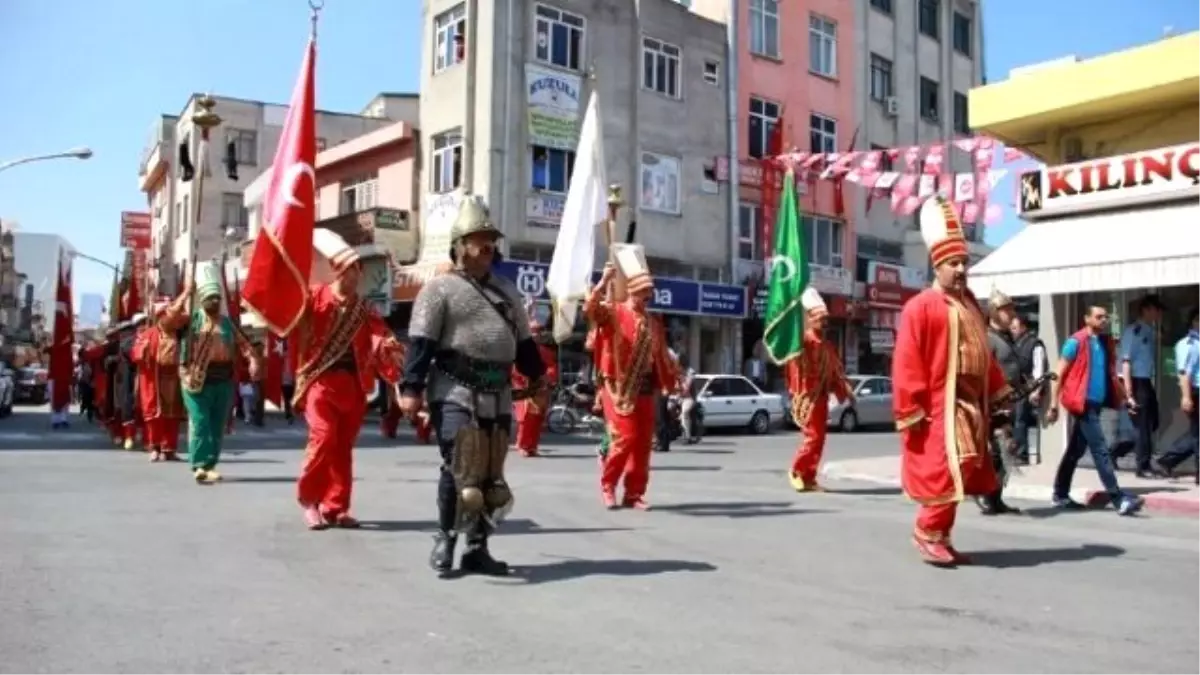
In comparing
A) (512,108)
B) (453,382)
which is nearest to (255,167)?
(512,108)

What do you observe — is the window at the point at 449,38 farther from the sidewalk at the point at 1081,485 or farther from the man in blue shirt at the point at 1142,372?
the man in blue shirt at the point at 1142,372

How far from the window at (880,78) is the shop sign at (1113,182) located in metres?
27.4

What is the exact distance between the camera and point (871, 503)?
1082 centimetres

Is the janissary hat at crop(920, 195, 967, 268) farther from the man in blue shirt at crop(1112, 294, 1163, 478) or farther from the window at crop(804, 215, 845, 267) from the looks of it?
the window at crop(804, 215, 845, 267)

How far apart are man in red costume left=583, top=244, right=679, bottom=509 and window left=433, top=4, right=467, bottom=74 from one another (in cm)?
2148

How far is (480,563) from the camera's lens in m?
6.38

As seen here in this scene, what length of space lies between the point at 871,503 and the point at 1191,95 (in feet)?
20.2

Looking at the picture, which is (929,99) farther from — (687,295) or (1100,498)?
(1100,498)

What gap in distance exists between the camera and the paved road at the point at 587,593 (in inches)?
182

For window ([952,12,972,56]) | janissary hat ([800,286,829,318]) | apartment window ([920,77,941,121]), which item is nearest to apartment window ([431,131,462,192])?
janissary hat ([800,286,829,318])

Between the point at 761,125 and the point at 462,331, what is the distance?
31005 millimetres

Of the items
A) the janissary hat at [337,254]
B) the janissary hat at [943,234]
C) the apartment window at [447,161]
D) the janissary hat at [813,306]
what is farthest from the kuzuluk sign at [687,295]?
the janissary hat at [943,234]

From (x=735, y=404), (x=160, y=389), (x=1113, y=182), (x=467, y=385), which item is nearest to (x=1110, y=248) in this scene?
(x=1113, y=182)

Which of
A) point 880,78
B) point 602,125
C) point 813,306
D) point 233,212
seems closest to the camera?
point 813,306
